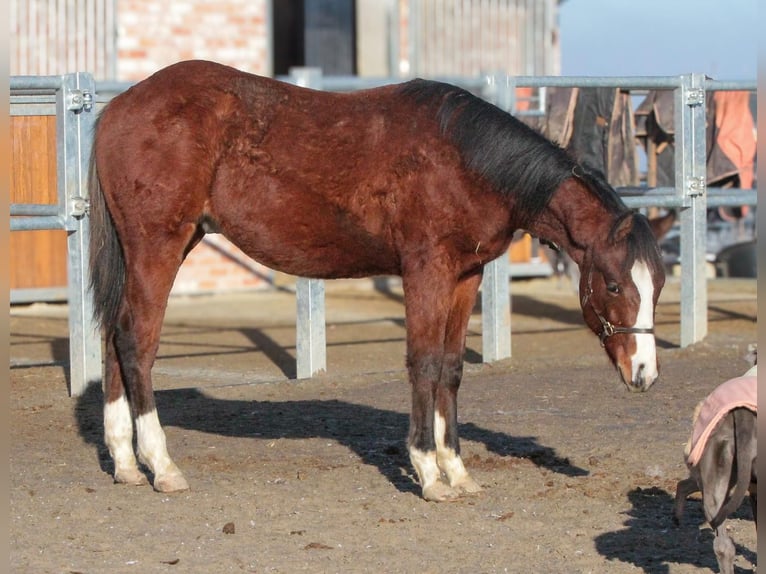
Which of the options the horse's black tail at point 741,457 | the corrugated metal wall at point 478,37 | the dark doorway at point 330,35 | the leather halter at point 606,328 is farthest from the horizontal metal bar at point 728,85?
the dark doorway at point 330,35

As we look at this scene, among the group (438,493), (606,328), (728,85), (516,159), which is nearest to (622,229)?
(606,328)

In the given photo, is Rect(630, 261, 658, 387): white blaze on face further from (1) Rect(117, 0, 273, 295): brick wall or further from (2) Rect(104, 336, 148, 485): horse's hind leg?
(1) Rect(117, 0, 273, 295): brick wall

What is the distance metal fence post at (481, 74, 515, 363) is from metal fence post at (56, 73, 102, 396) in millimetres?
2780

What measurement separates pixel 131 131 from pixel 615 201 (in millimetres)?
2189

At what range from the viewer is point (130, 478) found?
5797mm

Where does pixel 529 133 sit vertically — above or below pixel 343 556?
above

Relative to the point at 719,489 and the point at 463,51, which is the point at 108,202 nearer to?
the point at 719,489

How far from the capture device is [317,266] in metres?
5.93

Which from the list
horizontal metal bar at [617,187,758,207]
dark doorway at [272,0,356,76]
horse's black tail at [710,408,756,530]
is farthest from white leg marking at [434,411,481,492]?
dark doorway at [272,0,356,76]

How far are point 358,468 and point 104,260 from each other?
61.3 inches

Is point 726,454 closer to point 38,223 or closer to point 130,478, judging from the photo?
point 130,478

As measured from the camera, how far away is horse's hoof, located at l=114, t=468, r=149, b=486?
5789 millimetres

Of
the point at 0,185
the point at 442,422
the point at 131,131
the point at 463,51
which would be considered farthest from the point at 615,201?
the point at 463,51

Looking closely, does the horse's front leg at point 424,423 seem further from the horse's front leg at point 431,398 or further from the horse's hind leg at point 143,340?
the horse's hind leg at point 143,340
